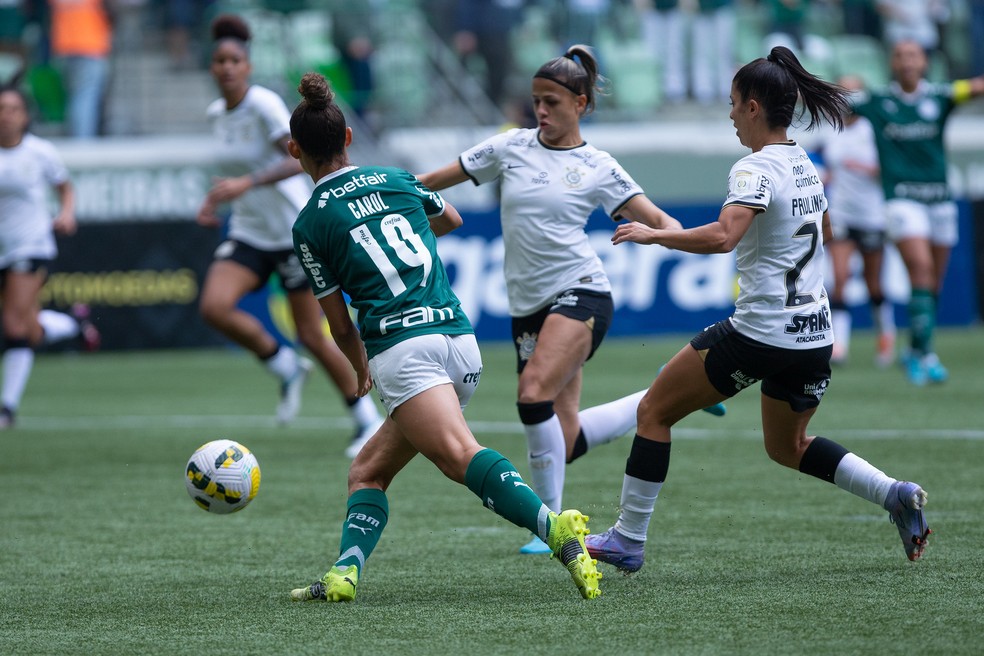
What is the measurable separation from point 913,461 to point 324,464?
135 inches

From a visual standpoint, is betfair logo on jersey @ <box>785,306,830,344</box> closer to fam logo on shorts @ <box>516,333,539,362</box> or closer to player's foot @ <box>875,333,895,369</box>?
fam logo on shorts @ <box>516,333,539,362</box>

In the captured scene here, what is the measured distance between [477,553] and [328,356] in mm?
3525

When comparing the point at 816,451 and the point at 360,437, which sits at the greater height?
the point at 816,451

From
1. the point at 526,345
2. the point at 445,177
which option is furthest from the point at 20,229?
the point at 526,345

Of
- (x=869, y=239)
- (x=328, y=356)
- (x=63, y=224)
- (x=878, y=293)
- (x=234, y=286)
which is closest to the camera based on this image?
(x=328, y=356)

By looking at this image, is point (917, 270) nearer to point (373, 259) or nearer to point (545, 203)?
point (545, 203)

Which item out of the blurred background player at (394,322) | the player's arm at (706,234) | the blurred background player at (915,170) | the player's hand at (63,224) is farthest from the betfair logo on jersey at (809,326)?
the player's hand at (63,224)

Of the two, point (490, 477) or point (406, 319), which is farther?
point (406, 319)

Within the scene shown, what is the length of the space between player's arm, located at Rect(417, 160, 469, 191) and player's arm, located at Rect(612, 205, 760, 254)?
1335 millimetres

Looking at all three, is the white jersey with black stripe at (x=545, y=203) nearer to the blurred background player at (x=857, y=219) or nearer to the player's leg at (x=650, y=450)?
the player's leg at (x=650, y=450)

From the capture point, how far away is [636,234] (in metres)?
5.06

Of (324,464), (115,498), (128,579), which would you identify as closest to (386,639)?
(128,579)

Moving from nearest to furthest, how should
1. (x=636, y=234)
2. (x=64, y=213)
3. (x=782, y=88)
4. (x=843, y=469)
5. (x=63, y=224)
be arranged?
(x=636, y=234)
(x=782, y=88)
(x=843, y=469)
(x=63, y=224)
(x=64, y=213)

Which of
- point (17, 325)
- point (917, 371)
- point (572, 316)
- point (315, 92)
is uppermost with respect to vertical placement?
point (315, 92)
